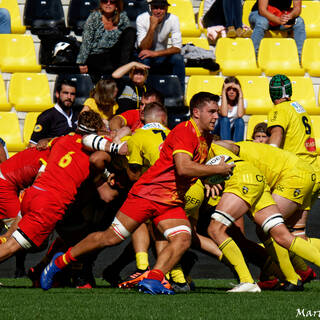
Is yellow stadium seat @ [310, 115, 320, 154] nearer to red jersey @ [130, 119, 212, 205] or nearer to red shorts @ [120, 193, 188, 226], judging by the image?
red jersey @ [130, 119, 212, 205]

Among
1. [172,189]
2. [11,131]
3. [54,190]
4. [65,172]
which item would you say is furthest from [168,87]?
[172,189]

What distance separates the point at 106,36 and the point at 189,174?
457 centimetres

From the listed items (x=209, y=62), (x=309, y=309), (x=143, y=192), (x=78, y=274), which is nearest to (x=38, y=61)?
(x=209, y=62)

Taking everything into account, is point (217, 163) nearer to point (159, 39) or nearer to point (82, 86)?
point (82, 86)

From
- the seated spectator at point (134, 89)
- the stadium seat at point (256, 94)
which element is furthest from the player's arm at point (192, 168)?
the stadium seat at point (256, 94)

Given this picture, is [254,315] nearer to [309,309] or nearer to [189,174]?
[309,309]

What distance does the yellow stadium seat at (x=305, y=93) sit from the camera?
12.1 m

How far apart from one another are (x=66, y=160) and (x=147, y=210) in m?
1.15

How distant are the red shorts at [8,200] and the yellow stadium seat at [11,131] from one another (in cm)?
242

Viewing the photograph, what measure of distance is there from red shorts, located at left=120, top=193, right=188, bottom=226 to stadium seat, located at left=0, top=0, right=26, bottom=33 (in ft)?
20.9

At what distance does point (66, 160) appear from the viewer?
24.9ft

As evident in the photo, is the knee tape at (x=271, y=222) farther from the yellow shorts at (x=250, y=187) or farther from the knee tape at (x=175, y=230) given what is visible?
the knee tape at (x=175, y=230)

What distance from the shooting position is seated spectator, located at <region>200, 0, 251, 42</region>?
1238 cm

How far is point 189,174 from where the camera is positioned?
21.9 ft
